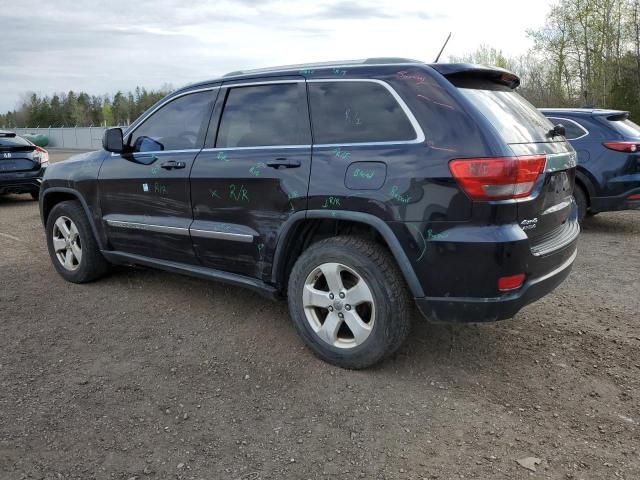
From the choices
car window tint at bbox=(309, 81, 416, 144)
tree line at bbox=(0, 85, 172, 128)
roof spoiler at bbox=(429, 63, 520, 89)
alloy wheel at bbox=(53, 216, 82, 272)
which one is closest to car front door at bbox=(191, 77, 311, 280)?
car window tint at bbox=(309, 81, 416, 144)

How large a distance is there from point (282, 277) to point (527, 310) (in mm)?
2020

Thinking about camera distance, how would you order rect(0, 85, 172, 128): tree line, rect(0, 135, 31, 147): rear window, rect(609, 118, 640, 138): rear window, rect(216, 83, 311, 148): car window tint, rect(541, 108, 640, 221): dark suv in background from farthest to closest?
rect(0, 85, 172, 128): tree line
rect(0, 135, 31, 147): rear window
rect(609, 118, 640, 138): rear window
rect(541, 108, 640, 221): dark suv in background
rect(216, 83, 311, 148): car window tint

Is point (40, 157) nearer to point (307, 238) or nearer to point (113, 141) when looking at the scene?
point (113, 141)

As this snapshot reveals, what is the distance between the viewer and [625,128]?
7234 millimetres

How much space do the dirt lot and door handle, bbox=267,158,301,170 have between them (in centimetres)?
122

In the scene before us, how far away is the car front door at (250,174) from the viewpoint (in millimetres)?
3547

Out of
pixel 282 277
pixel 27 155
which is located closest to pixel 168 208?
pixel 282 277

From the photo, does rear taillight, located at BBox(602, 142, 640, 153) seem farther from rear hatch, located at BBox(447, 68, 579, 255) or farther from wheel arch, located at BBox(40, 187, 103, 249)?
wheel arch, located at BBox(40, 187, 103, 249)

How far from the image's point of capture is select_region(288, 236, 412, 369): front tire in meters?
3.19

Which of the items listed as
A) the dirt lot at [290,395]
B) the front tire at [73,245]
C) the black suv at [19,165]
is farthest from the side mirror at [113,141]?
the black suv at [19,165]

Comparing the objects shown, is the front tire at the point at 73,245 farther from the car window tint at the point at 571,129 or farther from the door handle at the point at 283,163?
the car window tint at the point at 571,129

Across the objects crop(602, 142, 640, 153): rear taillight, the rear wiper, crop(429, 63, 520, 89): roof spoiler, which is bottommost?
crop(602, 142, 640, 153): rear taillight

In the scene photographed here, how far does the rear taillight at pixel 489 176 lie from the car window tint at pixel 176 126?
2053 millimetres

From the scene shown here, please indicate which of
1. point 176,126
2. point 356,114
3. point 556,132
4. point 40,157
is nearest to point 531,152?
point 556,132
